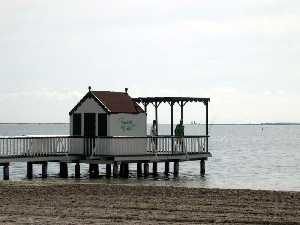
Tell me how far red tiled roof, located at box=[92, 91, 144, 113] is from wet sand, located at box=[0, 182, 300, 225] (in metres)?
10.4

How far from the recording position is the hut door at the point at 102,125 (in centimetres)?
3384

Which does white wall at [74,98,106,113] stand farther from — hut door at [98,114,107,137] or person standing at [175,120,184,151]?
person standing at [175,120,184,151]

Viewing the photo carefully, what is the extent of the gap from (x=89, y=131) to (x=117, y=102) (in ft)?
6.58

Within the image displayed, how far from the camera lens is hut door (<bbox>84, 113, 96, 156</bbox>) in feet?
112

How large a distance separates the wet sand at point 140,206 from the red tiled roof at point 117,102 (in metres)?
10.4

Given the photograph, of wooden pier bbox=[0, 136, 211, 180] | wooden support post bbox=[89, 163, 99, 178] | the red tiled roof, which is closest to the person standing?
wooden pier bbox=[0, 136, 211, 180]

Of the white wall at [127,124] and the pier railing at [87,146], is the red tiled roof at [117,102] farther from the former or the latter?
the pier railing at [87,146]

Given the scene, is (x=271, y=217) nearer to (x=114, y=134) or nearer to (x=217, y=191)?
(x=217, y=191)

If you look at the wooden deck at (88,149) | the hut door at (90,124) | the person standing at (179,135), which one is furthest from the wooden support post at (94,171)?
the person standing at (179,135)

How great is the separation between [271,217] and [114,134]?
18.3 metres

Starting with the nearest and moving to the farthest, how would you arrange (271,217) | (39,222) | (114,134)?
1. (39,222)
2. (271,217)
3. (114,134)

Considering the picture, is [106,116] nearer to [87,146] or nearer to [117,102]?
[117,102]

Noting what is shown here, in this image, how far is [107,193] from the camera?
70.9 feet

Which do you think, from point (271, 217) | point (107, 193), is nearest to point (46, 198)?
point (107, 193)
